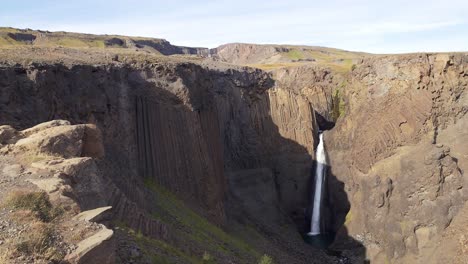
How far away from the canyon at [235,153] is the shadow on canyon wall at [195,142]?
0.11 metres

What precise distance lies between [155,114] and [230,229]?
1068 cm

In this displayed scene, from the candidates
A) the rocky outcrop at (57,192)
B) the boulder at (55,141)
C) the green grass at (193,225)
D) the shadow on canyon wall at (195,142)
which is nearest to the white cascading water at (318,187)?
the shadow on canyon wall at (195,142)

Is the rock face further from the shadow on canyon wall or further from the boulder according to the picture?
the boulder

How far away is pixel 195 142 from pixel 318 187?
62.9ft

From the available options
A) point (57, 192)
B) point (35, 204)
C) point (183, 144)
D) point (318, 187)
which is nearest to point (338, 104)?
point (318, 187)

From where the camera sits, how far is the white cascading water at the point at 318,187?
47375 millimetres

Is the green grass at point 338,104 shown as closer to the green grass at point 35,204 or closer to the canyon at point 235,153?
the canyon at point 235,153

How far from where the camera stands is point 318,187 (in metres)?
48.5

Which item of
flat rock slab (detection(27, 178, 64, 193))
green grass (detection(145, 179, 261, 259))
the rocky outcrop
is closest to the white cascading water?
green grass (detection(145, 179, 261, 259))

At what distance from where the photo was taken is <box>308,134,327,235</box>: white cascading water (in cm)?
4738

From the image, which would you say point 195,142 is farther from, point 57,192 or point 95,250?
point 95,250

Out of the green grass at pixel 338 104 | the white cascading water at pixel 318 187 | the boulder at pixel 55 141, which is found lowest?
the white cascading water at pixel 318 187

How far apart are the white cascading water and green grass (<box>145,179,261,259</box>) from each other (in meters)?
16.3

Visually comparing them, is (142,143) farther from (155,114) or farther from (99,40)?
(99,40)
